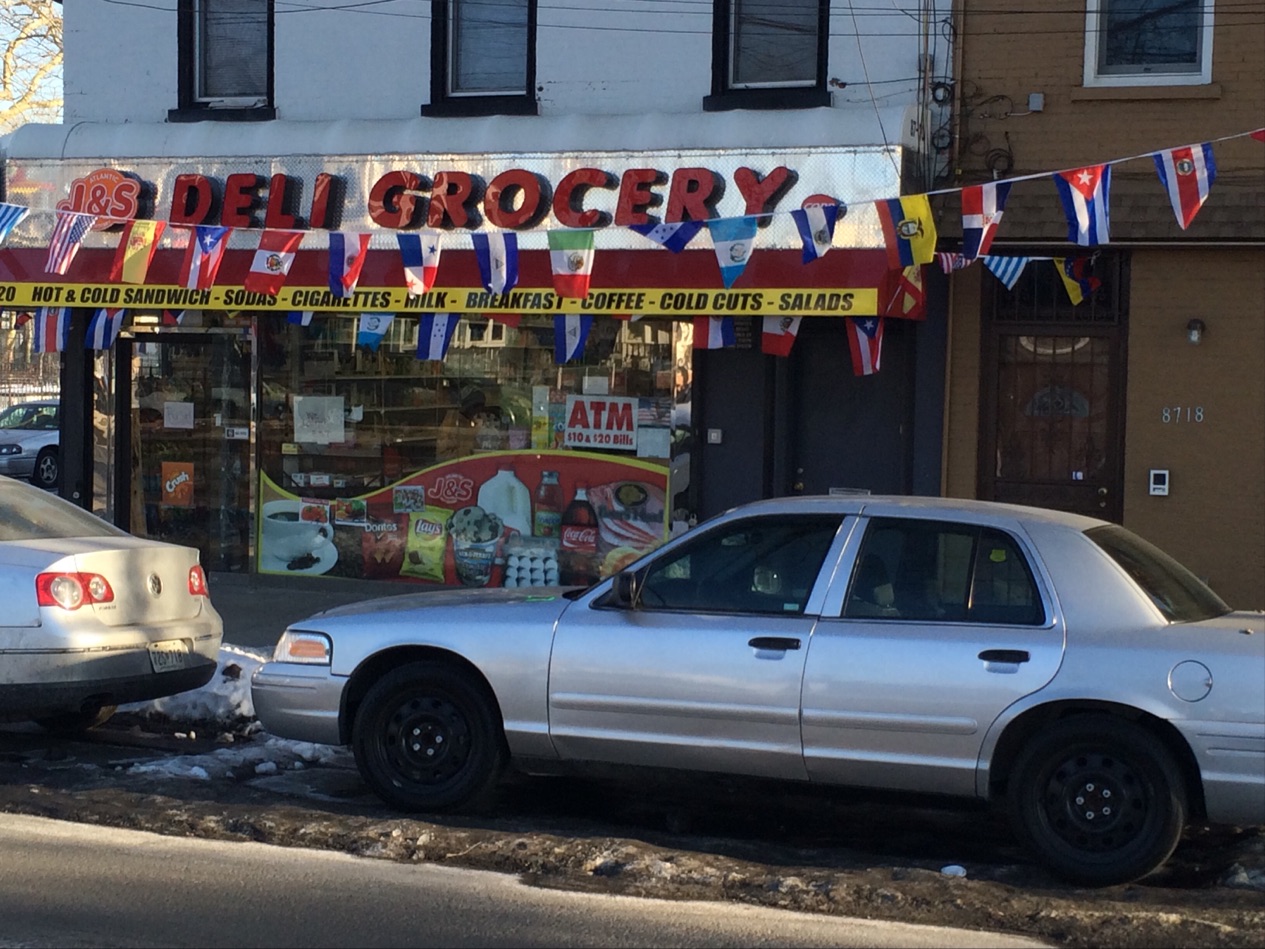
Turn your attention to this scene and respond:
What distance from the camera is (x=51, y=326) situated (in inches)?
520

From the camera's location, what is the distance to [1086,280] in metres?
11.7

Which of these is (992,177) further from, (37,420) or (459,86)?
(37,420)

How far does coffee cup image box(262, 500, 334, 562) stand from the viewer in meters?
13.6

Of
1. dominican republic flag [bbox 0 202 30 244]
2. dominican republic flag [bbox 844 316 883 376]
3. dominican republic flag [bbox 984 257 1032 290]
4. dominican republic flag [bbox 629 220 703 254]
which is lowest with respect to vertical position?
dominican republic flag [bbox 844 316 883 376]

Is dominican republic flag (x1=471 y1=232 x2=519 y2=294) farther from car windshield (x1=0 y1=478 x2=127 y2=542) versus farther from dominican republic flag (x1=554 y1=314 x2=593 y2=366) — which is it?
car windshield (x1=0 y1=478 x2=127 y2=542)

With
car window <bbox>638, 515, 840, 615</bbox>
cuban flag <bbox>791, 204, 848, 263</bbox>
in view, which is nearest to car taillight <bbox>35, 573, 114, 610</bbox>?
car window <bbox>638, 515, 840, 615</bbox>

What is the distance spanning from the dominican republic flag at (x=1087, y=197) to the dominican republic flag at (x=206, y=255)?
648 centimetres

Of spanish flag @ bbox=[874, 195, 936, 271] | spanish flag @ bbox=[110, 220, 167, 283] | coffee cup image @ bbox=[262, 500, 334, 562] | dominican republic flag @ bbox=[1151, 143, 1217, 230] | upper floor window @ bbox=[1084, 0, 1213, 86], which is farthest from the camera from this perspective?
coffee cup image @ bbox=[262, 500, 334, 562]

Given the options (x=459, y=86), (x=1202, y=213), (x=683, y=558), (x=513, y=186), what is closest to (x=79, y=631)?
(x=683, y=558)

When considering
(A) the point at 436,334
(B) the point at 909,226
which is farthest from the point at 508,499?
A: (B) the point at 909,226

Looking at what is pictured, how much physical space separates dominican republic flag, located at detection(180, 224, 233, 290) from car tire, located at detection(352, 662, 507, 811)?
620 centimetres

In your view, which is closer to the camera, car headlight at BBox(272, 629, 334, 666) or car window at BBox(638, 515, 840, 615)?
car window at BBox(638, 515, 840, 615)

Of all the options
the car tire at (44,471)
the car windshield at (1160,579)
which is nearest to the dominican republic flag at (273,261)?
the car windshield at (1160,579)

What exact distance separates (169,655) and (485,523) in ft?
16.7
